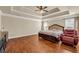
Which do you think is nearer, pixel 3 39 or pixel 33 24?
pixel 3 39

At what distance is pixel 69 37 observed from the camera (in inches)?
94.3

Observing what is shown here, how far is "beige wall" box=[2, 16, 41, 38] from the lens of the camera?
2.37m

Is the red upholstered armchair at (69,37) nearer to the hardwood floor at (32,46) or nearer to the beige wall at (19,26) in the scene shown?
the hardwood floor at (32,46)

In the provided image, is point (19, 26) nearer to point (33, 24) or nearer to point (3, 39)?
point (33, 24)

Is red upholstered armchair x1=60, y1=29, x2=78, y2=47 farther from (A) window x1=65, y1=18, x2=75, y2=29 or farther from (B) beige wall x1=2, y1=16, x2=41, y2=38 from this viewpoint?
(B) beige wall x1=2, y1=16, x2=41, y2=38

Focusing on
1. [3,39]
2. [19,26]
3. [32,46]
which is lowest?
[32,46]

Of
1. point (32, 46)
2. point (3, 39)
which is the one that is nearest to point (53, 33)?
point (32, 46)

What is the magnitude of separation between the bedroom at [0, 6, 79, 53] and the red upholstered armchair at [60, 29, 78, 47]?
0.20 ft

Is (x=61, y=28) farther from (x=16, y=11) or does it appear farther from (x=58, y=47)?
(x=16, y=11)

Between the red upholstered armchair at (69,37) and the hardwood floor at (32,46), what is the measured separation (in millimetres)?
103

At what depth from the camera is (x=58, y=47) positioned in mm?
2393

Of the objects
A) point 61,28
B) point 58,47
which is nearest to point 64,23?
point 61,28

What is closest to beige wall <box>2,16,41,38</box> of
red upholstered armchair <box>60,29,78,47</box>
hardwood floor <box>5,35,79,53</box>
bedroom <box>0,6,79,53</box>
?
bedroom <box>0,6,79,53</box>

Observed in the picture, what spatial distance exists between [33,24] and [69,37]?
2.50 ft
